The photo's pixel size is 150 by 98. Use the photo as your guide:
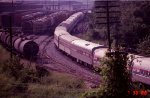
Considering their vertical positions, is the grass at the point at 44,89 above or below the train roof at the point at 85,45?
below

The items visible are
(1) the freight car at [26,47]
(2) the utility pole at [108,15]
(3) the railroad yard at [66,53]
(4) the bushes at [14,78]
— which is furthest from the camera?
(1) the freight car at [26,47]

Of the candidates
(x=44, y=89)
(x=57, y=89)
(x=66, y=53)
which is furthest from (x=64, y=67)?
(x=44, y=89)

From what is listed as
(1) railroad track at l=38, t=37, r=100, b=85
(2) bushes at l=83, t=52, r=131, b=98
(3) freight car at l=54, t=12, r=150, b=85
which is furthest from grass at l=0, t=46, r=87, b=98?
(2) bushes at l=83, t=52, r=131, b=98

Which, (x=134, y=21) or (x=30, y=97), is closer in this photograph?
(x=30, y=97)

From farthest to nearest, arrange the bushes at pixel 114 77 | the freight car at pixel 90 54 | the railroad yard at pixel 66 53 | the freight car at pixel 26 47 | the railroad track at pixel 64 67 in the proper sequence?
the freight car at pixel 26 47, the railroad track at pixel 64 67, the railroad yard at pixel 66 53, the freight car at pixel 90 54, the bushes at pixel 114 77

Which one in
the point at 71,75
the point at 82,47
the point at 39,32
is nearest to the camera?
the point at 71,75

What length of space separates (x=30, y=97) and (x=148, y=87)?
35.0 feet

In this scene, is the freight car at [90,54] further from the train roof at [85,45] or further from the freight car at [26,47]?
the freight car at [26,47]

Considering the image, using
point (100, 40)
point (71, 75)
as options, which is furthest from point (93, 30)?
point (71, 75)

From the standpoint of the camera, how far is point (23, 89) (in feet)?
80.9

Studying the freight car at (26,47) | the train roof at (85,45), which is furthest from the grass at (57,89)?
the freight car at (26,47)

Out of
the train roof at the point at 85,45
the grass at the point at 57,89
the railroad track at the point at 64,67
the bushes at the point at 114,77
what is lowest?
the railroad track at the point at 64,67

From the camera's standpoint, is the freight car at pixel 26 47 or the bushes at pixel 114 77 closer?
the bushes at pixel 114 77

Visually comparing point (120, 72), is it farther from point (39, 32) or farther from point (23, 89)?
point (39, 32)
